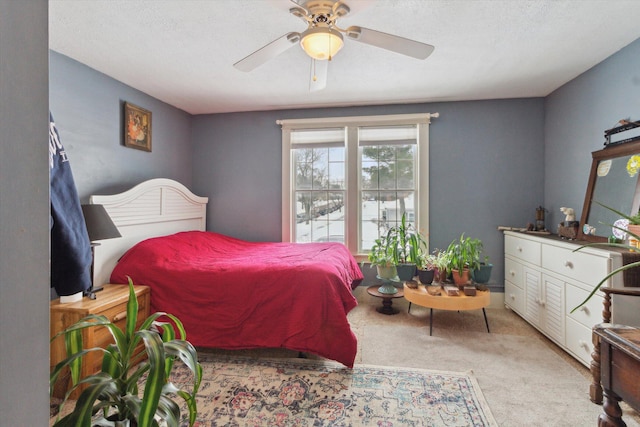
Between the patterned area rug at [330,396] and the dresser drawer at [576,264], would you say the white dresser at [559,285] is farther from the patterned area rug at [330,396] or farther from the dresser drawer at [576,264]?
the patterned area rug at [330,396]

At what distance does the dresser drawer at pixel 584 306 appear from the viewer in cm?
203

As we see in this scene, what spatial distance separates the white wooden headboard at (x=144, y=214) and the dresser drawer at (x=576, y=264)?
3.46m

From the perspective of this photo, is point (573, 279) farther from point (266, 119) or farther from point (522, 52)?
point (266, 119)

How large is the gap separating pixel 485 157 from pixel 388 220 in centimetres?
136

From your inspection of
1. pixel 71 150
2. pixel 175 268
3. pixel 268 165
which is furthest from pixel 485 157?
pixel 71 150

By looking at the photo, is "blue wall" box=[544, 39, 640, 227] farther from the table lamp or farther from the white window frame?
the table lamp

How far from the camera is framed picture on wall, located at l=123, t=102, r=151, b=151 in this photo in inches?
117

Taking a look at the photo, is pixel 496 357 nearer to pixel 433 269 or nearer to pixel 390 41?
pixel 433 269

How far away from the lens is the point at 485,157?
3.50m

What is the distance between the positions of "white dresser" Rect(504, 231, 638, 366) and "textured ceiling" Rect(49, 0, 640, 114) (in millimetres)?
1553

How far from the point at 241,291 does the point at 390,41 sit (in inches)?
77.6

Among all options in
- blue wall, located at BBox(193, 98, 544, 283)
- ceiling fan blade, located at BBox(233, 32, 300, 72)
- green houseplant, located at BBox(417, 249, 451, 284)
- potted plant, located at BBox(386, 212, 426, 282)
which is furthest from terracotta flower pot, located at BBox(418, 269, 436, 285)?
ceiling fan blade, located at BBox(233, 32, 300, 72)

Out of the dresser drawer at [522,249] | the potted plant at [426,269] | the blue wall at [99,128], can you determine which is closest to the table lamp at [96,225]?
the blue wall at [99,128]

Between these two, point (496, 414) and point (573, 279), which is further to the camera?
point (573, 279)
